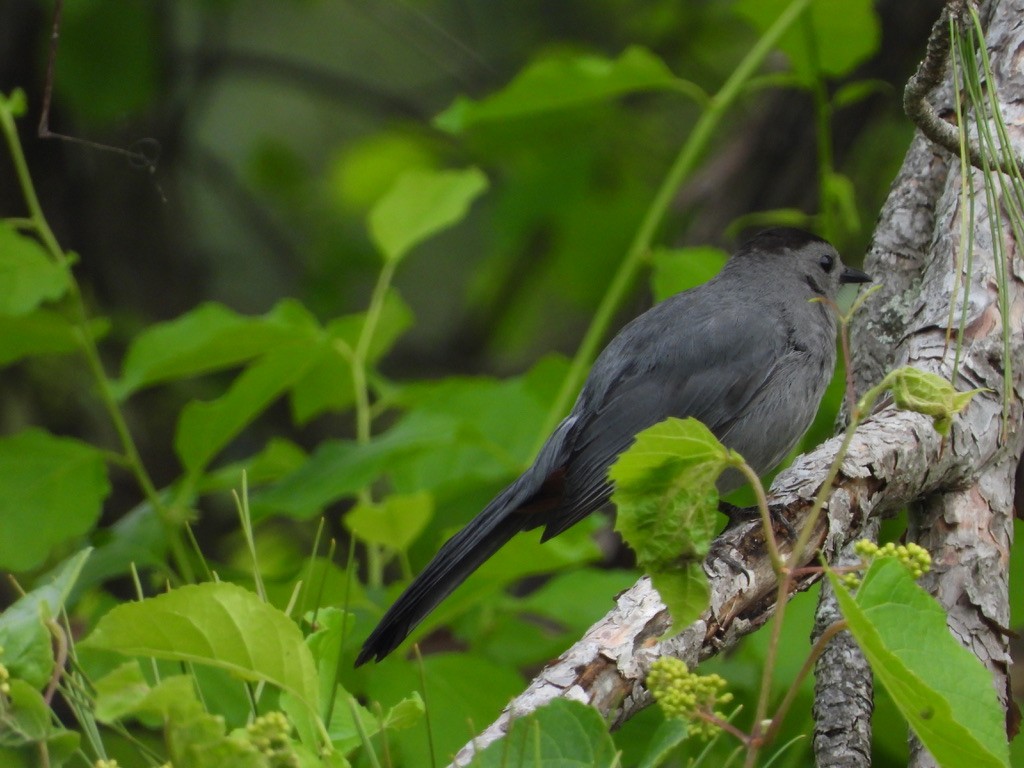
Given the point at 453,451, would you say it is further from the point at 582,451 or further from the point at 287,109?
the point at 287,109

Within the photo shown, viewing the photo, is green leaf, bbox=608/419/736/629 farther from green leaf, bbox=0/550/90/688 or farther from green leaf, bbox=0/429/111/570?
green leaf, bbox=0/429/111/570

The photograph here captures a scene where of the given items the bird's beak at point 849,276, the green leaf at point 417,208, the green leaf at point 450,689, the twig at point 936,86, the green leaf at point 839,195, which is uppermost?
the twig at point 936,86

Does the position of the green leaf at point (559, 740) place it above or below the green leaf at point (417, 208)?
below

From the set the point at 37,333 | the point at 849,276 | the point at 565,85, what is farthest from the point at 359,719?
the point at 849,276

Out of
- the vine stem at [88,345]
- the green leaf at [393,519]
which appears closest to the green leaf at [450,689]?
the green leaf at [393,519]

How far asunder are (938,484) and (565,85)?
1619mm

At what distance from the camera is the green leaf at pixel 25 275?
2682 millimetres

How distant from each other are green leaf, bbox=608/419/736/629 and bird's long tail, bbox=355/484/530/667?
Answer: 3.56ft

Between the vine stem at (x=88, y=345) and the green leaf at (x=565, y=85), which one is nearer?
the vine stem at (x=88, y=345)

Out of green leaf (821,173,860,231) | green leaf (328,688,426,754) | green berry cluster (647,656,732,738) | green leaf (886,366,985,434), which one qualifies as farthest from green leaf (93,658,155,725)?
green leaf (821,173,860,231)

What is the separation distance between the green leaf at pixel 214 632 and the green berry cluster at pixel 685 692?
399mm

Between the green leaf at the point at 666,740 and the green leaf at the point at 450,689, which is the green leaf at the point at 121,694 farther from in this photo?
the green leaf at the point at 450,689

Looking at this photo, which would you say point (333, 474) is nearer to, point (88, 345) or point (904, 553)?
point (88, 345)

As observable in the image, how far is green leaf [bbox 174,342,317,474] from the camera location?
2.92 m
